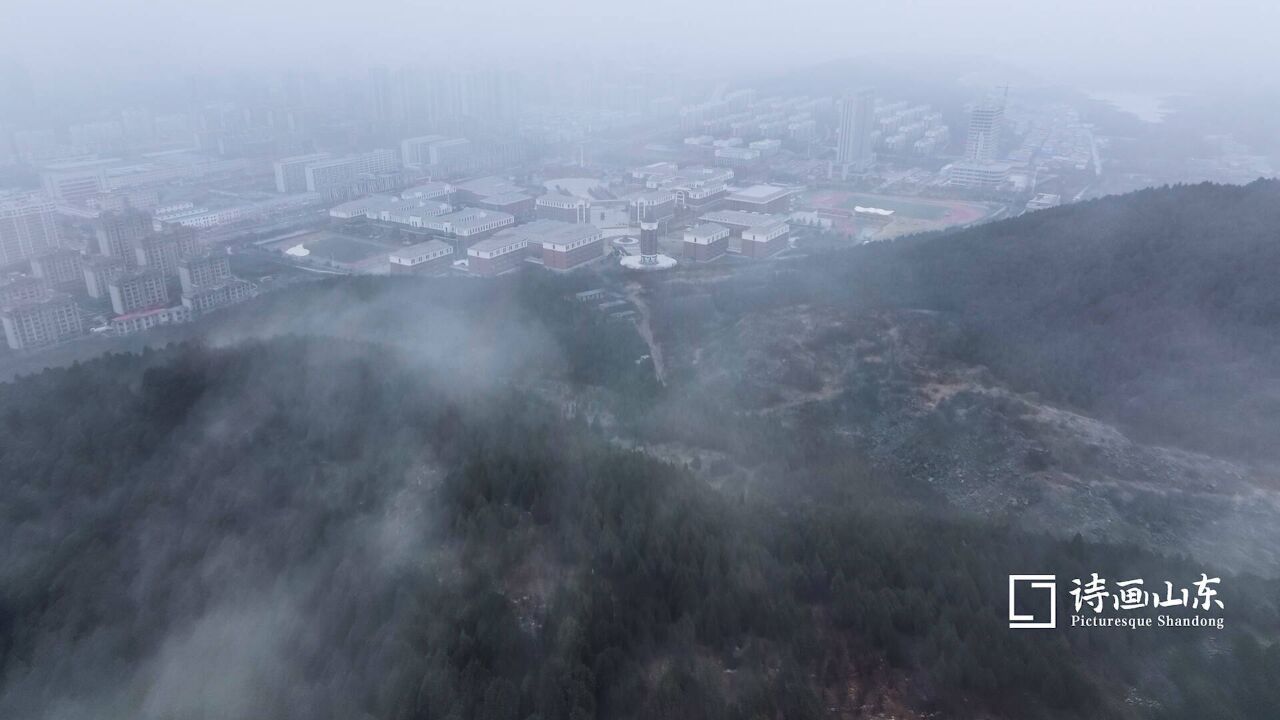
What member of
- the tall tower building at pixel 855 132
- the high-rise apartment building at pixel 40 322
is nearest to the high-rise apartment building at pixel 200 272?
the high-rise apartment building at pixel 40 322

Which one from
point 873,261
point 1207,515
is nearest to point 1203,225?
point 873,261

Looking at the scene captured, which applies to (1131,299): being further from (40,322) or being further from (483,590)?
(40,322)

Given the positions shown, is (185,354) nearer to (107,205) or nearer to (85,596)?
(85,596)

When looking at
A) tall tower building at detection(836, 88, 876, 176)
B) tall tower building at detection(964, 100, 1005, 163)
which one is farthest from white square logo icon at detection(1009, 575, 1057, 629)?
tall tower building at detection(964, 100, 1005, 163)

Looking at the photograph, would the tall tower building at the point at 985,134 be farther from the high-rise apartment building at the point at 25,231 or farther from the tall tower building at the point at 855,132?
the high-rise apartment building at the point at 25,231

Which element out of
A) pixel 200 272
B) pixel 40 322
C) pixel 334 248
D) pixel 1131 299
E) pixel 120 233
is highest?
pixel 1131 299

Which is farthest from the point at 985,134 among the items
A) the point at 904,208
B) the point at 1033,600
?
the point at 1033,600

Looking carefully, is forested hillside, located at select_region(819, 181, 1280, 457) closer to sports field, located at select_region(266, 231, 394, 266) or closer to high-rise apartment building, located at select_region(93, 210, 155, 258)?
sports field, located at select_region(266, 231, 394, 266)
